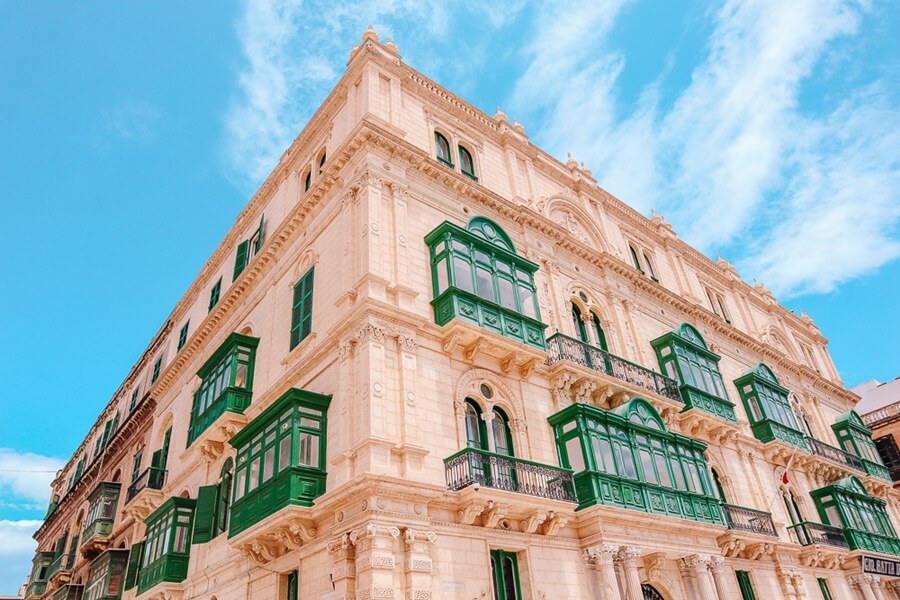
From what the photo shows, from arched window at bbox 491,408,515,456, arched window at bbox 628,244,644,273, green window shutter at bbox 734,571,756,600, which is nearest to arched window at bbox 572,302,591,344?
arched window at bbox 491,408,515,456

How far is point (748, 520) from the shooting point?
846 inches

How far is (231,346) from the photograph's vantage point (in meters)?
21.2

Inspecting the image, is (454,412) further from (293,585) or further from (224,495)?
(224,495)

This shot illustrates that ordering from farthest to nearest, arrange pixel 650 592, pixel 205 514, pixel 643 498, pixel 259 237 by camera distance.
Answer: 1. pixel 259 237
2. pixel 205 514
3. pixel 650 592
4. pixel 643 498

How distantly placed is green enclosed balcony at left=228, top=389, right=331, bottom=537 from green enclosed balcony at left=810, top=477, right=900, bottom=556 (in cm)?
2219

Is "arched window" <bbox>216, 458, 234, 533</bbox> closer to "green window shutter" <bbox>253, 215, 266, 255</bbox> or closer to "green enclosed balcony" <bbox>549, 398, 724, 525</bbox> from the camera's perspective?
"green window shutter" <bbox>253, 215, 266, 255</bbox>

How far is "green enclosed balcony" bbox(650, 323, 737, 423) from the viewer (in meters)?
23.1

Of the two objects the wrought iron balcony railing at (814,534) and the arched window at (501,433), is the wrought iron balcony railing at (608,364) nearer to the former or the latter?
the arched window at (501,433)

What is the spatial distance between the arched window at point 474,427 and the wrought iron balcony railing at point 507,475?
1.15m

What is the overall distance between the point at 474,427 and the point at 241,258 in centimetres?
1432

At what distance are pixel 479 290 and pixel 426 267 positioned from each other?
164 centimetres

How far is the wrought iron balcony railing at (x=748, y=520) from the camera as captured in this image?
20812 millimetres

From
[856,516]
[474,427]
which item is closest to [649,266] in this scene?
[856,516]

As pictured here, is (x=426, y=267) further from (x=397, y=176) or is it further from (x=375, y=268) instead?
(x=397, y=176)
